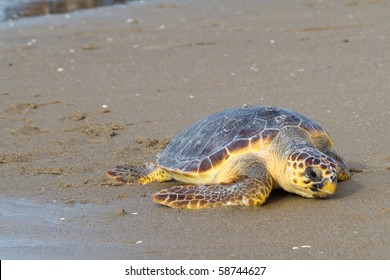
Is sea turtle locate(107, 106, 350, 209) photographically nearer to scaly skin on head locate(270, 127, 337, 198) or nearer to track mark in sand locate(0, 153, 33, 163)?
scaly skin on head locate(270, 127, 337, 198)

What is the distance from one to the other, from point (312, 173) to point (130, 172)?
4.76 feet

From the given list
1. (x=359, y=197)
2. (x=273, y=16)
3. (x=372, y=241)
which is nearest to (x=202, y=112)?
(x=359, y=197)

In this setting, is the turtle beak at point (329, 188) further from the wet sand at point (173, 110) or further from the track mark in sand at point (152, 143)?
the track mark in sand at point (152, 143)

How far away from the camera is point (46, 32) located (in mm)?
12148

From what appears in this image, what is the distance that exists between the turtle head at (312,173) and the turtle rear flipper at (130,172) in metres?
1.23

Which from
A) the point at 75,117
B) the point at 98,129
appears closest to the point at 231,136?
the point at 98,129

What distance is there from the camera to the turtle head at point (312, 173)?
15.0 feet

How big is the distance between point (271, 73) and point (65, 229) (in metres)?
4.65

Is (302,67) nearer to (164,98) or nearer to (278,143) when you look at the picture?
(164,98)

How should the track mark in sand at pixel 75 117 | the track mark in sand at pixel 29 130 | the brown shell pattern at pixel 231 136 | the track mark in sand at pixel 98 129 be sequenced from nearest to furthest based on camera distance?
the brown shell pattern at pixel 231 136 → the track mark in sand at pixel 98 129 → the track mark in sand at pixel 29 130 → the track mark in sand at pixel 75 117

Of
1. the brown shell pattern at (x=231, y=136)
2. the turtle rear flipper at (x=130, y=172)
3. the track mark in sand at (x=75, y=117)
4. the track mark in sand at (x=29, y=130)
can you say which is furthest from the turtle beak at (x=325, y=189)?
the track mark in sand at (x=75, y=117)

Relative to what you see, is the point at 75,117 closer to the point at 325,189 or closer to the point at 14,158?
the point at 14,158

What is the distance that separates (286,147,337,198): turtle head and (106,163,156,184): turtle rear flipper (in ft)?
4.04

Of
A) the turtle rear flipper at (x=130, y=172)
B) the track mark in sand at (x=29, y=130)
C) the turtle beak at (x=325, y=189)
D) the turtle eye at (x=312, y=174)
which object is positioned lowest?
the track mark in sand at (x=29, y=130)
